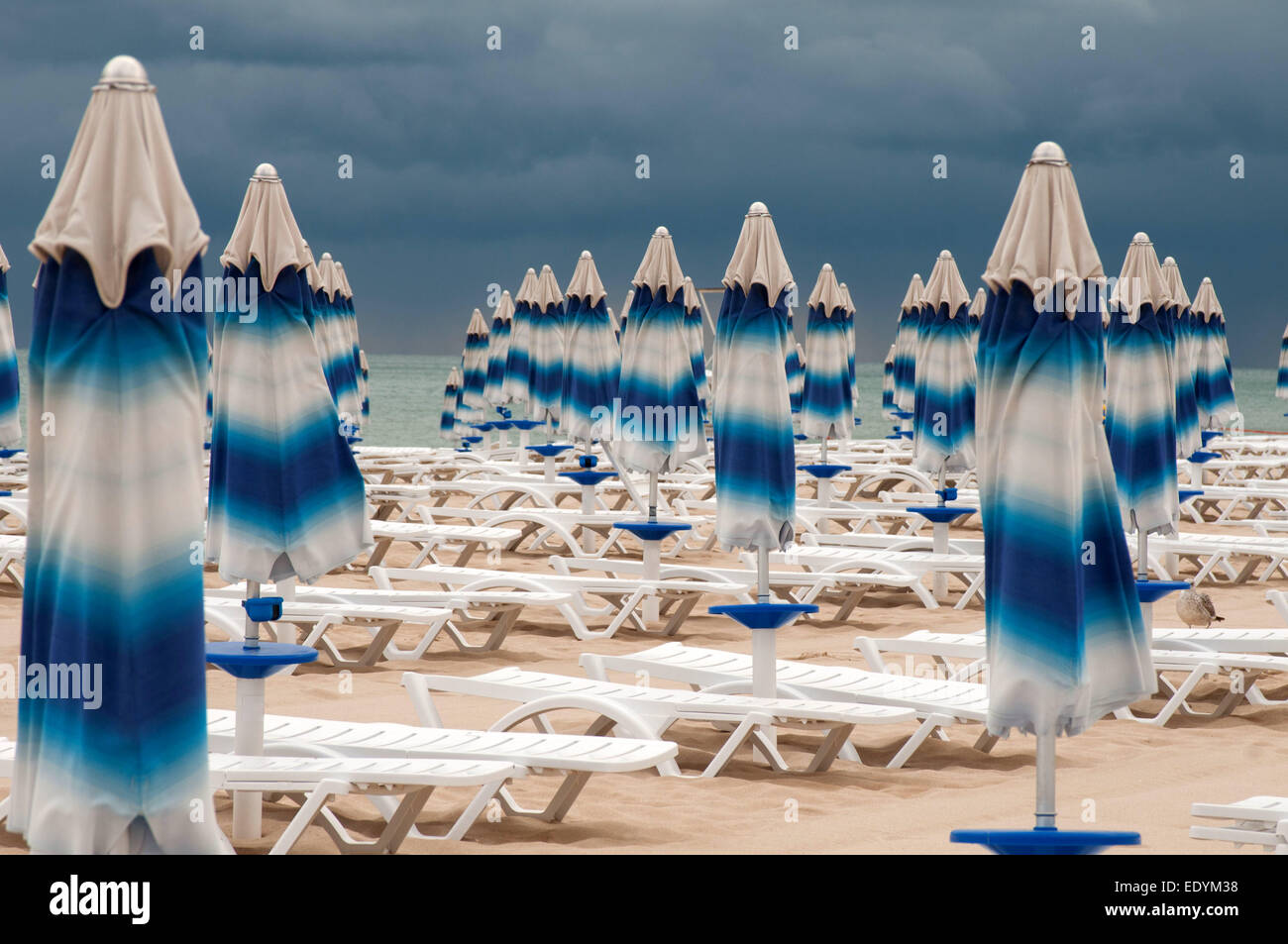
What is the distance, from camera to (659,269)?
30.8 feet

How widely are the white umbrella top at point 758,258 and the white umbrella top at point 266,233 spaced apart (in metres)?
2.31

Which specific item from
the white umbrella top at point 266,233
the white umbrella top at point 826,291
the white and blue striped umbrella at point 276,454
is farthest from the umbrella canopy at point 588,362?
the white and blue striped umbrella at point 276,454

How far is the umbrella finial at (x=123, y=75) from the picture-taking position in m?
3.10

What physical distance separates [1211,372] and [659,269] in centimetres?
998

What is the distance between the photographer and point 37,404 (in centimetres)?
308

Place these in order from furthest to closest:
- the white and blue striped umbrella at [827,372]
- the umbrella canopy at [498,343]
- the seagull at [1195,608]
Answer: the umbrella canopy at [498,343] → the white and blue striped umbrella at [827,372] → the seagull at [1195,608]

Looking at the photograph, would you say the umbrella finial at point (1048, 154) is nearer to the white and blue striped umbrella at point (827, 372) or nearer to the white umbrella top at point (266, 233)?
the white umbrella top at point (266, 233)

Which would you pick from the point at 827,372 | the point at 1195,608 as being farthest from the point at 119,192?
the point at 827,372

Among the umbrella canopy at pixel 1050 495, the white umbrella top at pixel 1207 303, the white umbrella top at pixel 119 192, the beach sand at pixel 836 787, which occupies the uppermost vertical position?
the white umbrella top at pixel 1207 303

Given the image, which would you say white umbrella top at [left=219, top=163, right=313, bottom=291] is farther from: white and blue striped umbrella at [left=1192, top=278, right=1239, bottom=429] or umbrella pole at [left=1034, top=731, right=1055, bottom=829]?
white and blue striped umbrella at [left=1192, top=278, right=1239, bottom=429]

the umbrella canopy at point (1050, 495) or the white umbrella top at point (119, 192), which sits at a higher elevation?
the white umbrella top at point (119, 192)
